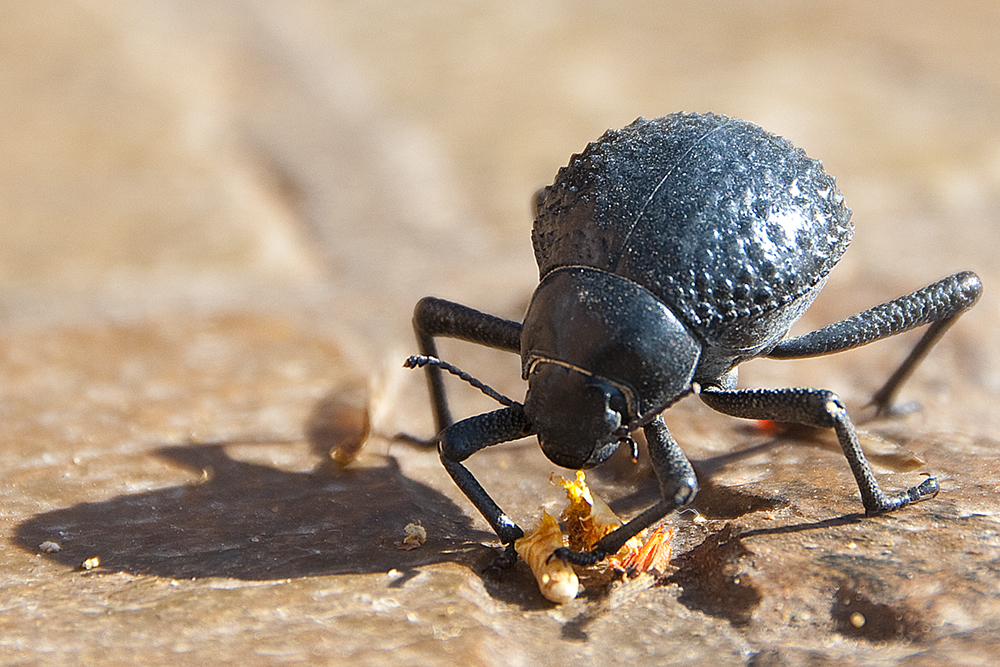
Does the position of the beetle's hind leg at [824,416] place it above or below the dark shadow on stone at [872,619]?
above

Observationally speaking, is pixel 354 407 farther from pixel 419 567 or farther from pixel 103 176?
pixel 103 176

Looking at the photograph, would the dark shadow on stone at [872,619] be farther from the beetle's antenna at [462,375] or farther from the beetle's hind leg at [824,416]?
the beetle's antenna at [462,375]

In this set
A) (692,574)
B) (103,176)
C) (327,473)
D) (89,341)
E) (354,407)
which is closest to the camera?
(692,574)

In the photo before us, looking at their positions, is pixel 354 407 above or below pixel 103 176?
below

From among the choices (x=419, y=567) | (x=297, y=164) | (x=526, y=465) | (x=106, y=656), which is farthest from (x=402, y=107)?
(x=106, y=656)

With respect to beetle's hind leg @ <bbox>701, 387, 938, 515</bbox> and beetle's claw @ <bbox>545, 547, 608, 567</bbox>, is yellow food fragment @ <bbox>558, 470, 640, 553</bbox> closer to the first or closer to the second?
beetle's claw @ <bbox>545, 547, 608, 567</bbox>

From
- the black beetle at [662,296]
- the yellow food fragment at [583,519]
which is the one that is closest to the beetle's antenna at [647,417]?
the black beetle at [662,296]

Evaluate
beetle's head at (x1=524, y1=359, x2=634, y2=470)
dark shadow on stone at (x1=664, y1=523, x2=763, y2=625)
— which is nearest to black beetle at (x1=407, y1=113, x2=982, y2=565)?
beetle's head at (x1=524, y1=359, x2=634, y2=470)
